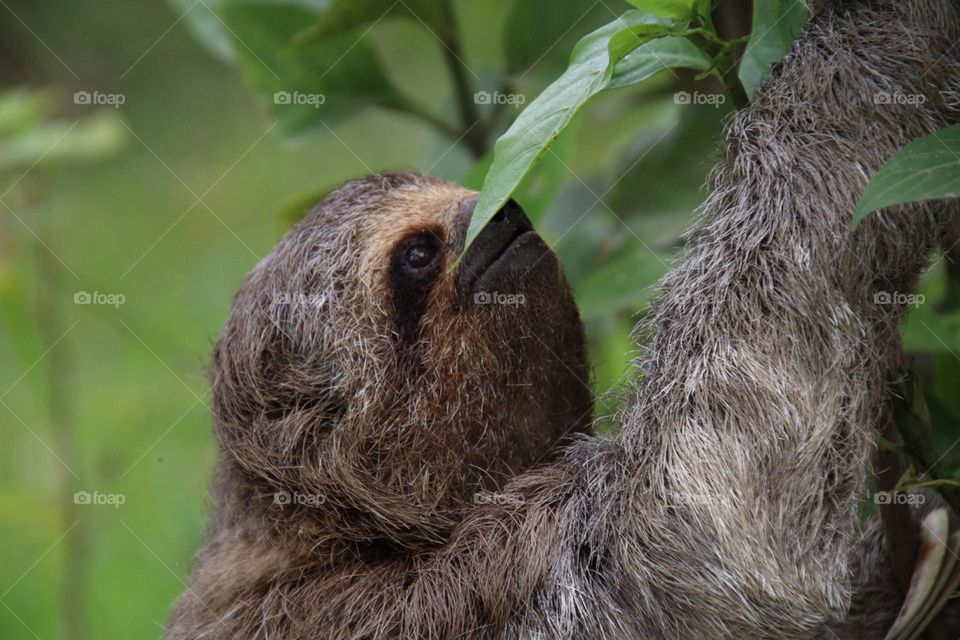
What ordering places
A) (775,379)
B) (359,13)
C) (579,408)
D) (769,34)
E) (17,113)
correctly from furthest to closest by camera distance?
(17,113)
(359,13)
(579,408)
(775,379)
(769,34)

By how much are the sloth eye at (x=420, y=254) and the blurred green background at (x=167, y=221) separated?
2.51 feet

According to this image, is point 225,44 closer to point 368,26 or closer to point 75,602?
point 368,26

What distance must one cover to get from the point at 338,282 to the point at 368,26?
201 centimetres

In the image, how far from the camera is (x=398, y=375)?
207 inches

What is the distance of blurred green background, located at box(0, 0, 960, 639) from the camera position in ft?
22.7

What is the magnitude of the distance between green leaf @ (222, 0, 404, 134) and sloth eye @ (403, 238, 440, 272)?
1.81 m

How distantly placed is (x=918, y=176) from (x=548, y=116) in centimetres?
118

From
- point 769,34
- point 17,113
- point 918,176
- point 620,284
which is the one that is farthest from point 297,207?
point 918,176

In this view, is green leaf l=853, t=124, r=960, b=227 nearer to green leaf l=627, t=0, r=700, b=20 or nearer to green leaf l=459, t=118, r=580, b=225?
green leaf l=627, t=0, r=700, b=20

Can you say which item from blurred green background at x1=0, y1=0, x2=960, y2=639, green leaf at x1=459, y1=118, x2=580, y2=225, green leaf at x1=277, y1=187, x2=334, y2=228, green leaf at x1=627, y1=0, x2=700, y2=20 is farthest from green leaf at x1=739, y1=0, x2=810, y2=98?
green leaf at x1=277, y1=187, x2=334, y2=228

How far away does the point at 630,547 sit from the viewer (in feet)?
14.8

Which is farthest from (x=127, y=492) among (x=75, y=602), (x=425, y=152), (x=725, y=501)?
(x=725, y=501)

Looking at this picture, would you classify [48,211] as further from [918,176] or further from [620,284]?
[918,176]

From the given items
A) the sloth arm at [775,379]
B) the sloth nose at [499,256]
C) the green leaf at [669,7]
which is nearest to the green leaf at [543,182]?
the sloth nose at [499,256]
